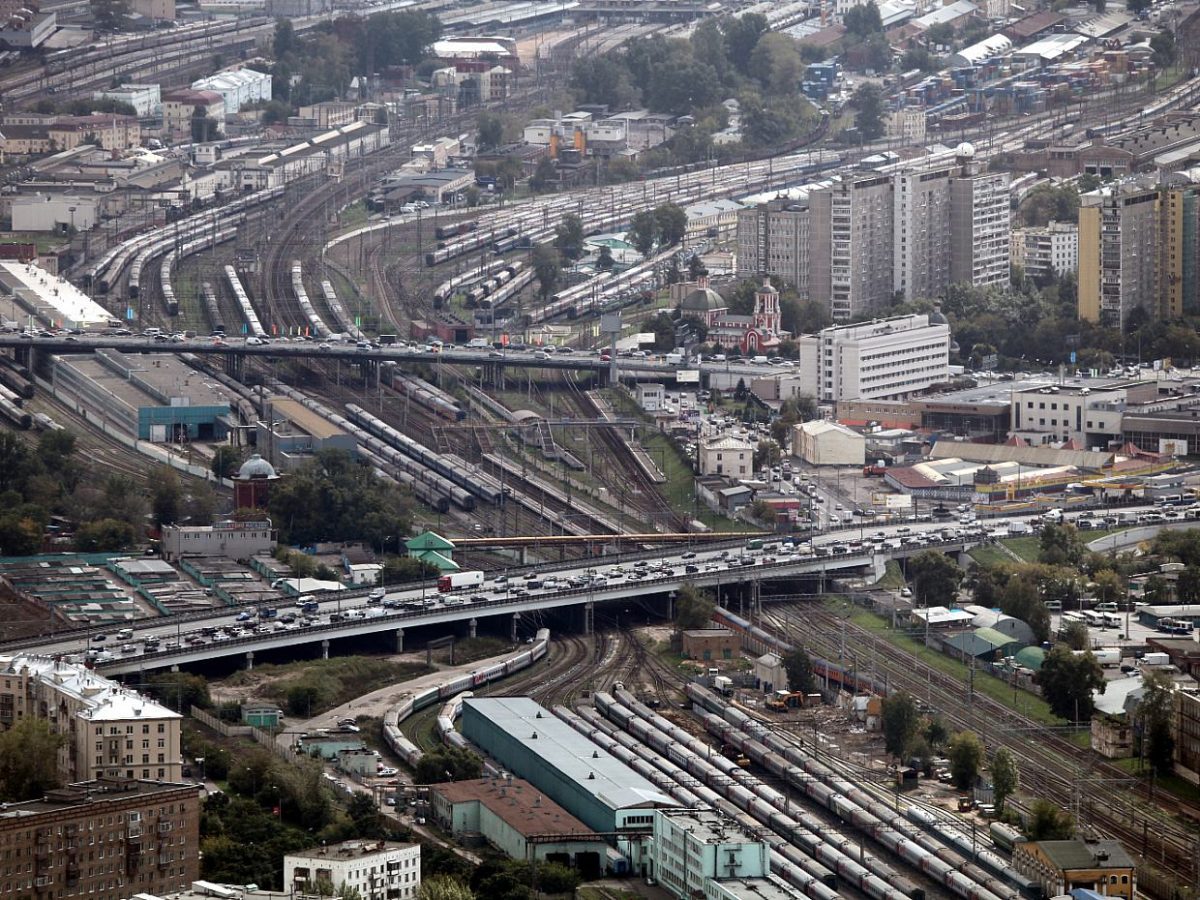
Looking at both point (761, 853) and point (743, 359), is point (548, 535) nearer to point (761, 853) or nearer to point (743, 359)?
point (743, 359)

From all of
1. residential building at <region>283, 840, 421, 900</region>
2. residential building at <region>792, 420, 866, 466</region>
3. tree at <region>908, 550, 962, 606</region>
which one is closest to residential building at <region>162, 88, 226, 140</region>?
residential building at <region>792, 420, 866, 466</region>

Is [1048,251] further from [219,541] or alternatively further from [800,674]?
[800,674]

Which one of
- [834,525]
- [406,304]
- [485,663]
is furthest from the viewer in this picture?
[406,304]

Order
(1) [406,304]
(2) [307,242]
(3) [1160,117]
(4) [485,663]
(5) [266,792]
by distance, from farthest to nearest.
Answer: (3) [1160,117] → (2) [307,242] → (1) [406,304] → (4) [485,663] → (5) [266,792]

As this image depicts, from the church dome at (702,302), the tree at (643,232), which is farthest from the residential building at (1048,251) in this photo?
the church dome at (702,302)

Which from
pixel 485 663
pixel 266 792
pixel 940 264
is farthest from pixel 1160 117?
pixel 266 792

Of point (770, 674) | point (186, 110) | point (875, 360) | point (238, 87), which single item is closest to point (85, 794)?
point (770, 674)

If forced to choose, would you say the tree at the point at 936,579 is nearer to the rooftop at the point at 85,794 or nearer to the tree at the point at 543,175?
the rooftop at the point at 85,794
